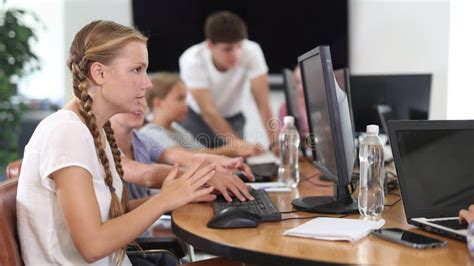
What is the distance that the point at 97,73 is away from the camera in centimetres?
153

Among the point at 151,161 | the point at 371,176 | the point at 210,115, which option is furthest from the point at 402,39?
the point at 371,176

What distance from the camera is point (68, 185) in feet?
4.40

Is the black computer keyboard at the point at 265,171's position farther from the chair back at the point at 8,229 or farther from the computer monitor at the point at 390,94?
the chair back at the point at 8,229

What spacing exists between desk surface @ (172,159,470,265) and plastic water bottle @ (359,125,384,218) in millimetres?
58

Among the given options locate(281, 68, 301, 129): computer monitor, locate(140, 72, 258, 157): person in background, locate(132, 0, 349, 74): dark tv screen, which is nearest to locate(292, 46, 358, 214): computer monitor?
locate(281, 68, 301, 129): computer monitor

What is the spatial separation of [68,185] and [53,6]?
13.7 feet

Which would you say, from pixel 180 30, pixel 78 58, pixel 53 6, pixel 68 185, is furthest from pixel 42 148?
pixel 53 6

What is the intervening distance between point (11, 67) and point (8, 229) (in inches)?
108

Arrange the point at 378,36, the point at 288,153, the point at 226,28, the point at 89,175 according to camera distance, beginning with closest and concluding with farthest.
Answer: the point at 89,175, the point at 288,153, the point at 226,28, the point at 378,36

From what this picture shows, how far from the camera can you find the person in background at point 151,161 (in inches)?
70.4

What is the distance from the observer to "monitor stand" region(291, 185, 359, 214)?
5.27 feet

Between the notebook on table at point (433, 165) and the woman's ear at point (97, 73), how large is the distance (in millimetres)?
716

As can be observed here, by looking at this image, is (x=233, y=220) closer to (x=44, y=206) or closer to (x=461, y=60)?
(x=44, y=206)

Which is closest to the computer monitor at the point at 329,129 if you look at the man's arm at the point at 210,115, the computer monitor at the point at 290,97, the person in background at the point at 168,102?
the computer monitor at the point at 290,97
